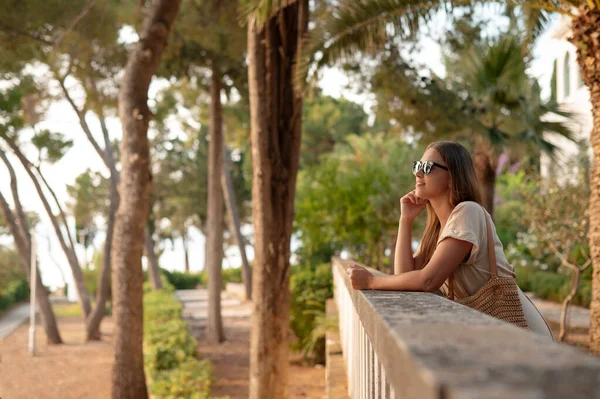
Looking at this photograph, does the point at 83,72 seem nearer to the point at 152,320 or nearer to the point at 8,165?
the point at 8,165

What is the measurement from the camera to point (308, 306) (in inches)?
575

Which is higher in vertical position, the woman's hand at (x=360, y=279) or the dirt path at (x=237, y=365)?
the woman's hand at (x=360, y=279)

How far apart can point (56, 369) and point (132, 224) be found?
7.79m

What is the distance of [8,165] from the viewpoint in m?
20.3

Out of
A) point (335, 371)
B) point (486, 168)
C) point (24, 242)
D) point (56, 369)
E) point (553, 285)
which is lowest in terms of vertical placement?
point (56, 369)

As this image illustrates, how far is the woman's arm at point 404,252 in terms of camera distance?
342 centimetres

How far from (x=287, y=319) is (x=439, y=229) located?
4.90 meters

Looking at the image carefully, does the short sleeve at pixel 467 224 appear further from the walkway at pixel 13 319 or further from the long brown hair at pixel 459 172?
the walkway at pixel 13 319

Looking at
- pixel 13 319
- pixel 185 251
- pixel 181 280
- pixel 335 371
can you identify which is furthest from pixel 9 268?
pixel 335 371

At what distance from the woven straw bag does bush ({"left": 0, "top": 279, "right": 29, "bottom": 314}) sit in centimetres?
3061

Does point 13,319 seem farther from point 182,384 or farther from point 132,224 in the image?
point 182,384

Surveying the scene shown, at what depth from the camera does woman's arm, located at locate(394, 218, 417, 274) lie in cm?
342

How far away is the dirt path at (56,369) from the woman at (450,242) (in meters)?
11.0

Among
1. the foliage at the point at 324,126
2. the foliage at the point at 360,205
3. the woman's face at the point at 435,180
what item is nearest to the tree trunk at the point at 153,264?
the foliage at the point at 360,205
